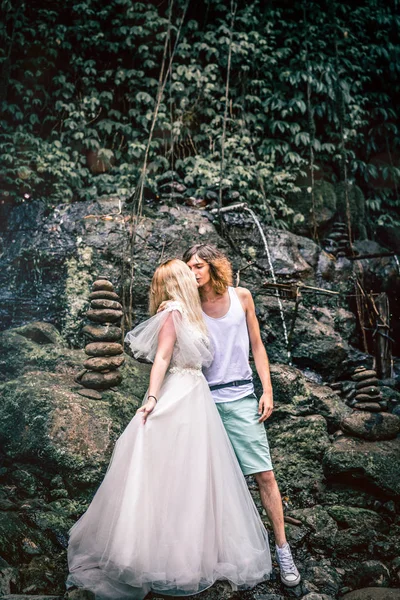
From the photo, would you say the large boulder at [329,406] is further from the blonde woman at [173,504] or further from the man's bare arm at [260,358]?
the blonde woman at [173,504]

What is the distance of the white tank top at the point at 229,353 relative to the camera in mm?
2992

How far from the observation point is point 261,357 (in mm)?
3096

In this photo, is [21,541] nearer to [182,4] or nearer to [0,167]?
[0,167]

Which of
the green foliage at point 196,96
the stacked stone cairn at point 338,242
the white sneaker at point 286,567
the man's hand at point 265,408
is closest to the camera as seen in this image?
the white sneaker at point 286,567

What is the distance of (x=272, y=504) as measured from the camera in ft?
9.09

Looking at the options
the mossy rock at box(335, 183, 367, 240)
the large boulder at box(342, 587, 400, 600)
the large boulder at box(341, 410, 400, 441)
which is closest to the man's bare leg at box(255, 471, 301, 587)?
the large boulder at box(342, 587, 400, 600)

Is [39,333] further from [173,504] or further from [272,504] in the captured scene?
[272,504]

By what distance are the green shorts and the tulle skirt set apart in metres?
0.13

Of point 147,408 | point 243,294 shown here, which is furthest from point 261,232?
point 147,408

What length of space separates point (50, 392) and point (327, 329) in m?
3.96

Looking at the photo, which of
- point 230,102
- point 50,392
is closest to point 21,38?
point 230,102

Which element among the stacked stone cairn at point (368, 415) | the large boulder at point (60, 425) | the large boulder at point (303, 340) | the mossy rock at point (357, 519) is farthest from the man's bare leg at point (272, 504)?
the large boulder at point (303, 340)

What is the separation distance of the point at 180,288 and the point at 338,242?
5.75 metres

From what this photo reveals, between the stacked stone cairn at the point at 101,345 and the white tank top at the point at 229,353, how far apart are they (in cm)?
150
